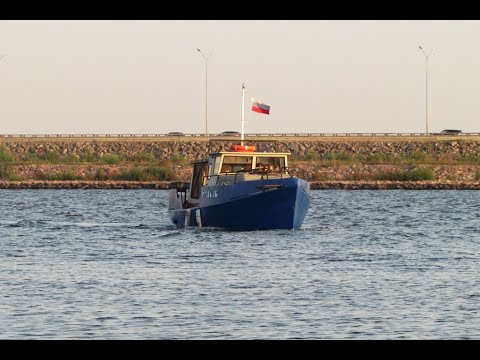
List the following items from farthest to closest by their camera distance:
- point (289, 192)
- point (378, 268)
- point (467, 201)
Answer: point (467, 201)
point (289, 192)
point (378, 268)

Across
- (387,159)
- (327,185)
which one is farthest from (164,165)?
(387,159)

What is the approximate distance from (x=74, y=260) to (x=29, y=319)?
13667 mm

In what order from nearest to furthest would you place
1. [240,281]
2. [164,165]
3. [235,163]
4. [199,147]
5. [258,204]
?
[240,281] → [258,204] → [235,163] → [164,165] → [199,147]

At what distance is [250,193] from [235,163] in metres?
3.03

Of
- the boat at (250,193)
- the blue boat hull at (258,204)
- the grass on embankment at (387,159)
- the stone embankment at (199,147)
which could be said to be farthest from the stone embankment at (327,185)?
the blue boat hull at (258,204)

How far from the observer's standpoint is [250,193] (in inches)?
1791

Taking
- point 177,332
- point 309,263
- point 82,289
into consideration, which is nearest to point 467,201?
point 309,263

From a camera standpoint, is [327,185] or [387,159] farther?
[387,159]

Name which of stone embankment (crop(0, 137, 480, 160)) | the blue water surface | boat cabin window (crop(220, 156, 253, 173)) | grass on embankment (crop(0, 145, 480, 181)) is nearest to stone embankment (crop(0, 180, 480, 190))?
grass on embankment (crop(0, 145, 480, 181))

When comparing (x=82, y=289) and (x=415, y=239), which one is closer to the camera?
(x=82, y=289)

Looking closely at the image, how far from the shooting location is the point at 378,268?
33812mm

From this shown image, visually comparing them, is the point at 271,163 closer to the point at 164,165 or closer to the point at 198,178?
the point at 198,178
